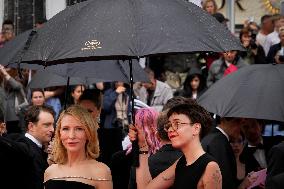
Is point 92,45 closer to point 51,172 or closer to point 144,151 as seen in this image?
point 144,151

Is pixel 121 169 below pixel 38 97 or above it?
below

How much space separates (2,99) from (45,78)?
265 cm

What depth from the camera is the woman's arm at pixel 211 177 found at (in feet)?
19.6

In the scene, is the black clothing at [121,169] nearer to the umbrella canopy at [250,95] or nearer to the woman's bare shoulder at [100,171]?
A: the umbrella canopy at [250,95]

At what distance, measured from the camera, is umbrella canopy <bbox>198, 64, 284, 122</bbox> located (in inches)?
310

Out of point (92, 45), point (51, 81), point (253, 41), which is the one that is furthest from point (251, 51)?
point (92, 45)

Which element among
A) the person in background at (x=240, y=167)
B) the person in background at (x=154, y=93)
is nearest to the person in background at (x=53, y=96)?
the person in background at (x=154, y=93)

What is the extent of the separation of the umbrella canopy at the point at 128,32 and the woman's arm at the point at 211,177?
0.92 m

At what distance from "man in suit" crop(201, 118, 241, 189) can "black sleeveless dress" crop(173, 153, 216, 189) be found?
114cm

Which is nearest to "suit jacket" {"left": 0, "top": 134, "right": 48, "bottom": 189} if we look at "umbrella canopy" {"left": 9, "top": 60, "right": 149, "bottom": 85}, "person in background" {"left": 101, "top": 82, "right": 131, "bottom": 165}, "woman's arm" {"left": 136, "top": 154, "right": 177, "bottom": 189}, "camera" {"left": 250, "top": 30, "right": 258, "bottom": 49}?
"woman's arm" {"left": 136, "top": 154, "right": 177, "bottom": 189}

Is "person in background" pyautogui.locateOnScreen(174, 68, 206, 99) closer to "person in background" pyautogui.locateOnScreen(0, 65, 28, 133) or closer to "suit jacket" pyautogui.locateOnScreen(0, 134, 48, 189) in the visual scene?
"person in background" pyautogui.locateOnScreen(0, 65, 28, 133)

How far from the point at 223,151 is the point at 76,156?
1.49m

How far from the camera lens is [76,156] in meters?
6.91

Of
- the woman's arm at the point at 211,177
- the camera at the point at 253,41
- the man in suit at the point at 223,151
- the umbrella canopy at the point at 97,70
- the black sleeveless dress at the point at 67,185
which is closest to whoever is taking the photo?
the woman's arm at the point at 211,177
